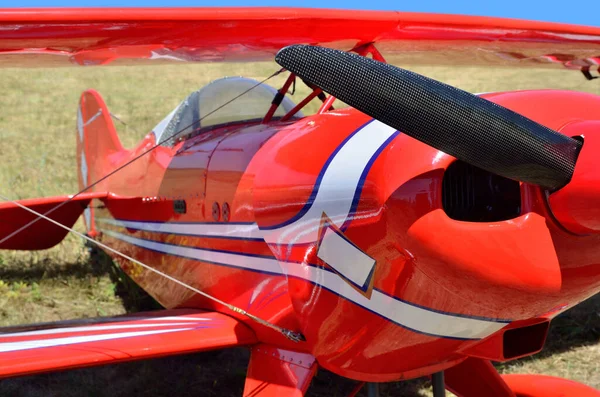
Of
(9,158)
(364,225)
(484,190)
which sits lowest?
(9,158)

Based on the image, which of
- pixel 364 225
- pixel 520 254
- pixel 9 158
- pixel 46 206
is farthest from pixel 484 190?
pixel 9 158

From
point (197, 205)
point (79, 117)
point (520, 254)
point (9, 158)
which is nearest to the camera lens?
point (520, 254)

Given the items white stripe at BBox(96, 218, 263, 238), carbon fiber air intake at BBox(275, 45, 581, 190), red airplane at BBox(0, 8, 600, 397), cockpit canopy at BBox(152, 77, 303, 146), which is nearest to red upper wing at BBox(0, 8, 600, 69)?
red airplane at BBox(0, 8, 600, 397)

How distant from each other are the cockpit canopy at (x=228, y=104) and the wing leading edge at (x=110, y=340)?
124 cm

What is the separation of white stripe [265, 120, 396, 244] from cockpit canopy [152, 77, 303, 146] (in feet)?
4.94

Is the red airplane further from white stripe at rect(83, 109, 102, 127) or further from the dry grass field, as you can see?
white stripe at rect(83, 109, 102, 127)

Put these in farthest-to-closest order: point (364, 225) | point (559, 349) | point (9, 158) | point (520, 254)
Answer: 1. point (9, 158)
2. point (559, 349)
3. point (364, 225)
4. point (520, 254)

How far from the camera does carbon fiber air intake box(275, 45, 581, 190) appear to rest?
6.20ft

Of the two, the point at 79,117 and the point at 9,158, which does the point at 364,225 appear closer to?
the point at 79,117

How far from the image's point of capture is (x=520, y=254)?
6.66 feet

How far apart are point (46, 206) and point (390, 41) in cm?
313

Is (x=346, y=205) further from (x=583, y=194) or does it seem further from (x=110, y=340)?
(x=110, y=340)

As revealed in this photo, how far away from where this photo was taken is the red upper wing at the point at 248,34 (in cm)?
328

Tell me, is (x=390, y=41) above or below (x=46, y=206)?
above
